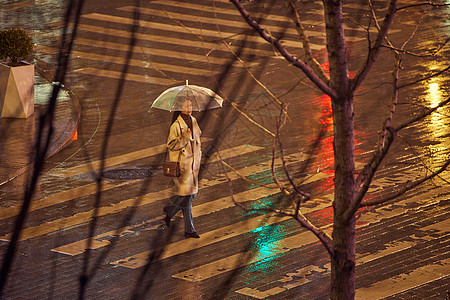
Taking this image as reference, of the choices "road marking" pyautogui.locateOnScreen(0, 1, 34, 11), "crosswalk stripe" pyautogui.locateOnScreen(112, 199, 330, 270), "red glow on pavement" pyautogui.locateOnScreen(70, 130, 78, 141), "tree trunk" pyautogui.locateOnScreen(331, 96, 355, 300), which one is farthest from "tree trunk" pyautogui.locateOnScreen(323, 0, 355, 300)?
"road marking" pyautogui.locateOnScreen(0, 1, 34, 11)

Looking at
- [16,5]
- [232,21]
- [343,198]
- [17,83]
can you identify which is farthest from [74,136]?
[16,5]

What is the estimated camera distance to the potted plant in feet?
58.7

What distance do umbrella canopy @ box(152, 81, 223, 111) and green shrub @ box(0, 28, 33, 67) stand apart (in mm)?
6034

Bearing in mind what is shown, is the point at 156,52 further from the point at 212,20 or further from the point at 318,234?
the point at 318,234

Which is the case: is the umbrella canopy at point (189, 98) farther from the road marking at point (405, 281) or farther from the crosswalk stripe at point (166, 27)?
the crosswalk stripe at point (166, 27)

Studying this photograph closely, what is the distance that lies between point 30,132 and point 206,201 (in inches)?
198

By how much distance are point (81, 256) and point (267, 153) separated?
5.39 meters

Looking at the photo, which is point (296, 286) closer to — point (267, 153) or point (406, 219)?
point (406, 219)

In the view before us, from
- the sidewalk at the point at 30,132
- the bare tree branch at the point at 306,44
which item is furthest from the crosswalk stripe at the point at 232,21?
the bare tree branch at the point at 306,44

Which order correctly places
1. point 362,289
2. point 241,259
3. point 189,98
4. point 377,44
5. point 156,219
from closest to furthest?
point 377,44, point 362,289, point 241,259, point 189,98, point 156,219

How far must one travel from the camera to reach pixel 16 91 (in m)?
18.0

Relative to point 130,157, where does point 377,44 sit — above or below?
below

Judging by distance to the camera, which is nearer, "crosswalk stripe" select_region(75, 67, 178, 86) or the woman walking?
the woman walking

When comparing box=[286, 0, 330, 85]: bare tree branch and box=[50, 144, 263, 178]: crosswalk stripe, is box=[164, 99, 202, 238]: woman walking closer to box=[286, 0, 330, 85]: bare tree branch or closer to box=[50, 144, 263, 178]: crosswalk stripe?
box=[50, 144, 263, 178]: crosswalk stripe
